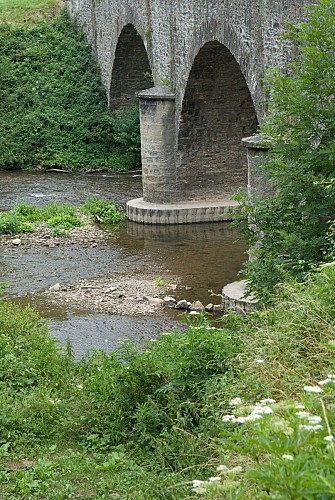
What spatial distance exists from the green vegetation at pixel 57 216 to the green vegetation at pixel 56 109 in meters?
5.74

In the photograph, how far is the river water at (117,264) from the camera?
43.5 ft

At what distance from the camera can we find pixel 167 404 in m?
7.55

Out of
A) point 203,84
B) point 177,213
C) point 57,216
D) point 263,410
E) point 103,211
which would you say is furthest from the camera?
point 103,211

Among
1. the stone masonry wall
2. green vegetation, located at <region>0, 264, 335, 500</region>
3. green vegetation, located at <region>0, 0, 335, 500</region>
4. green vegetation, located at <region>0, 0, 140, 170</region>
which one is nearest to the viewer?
green vegetation, located at <region>0, 0, 335, 500</region>

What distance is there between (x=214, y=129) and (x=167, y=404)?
1380 cm

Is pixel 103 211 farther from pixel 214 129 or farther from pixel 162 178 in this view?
pixel 214 129

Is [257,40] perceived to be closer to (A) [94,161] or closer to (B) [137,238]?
(B) [137,238]

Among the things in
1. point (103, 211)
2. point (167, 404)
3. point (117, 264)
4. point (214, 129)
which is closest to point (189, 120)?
point (214, 129)

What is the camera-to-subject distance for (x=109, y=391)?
810cm

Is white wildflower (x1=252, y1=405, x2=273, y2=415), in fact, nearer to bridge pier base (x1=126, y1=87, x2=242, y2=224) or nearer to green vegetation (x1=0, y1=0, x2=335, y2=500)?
green vegetation (x1=0, y1=0, x2=335, y2=500)

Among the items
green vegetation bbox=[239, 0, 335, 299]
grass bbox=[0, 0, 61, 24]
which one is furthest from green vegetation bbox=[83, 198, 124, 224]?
grass bbox=[0, 0, 61, 24]

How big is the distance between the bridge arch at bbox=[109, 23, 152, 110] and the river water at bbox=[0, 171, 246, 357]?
18.7 ft

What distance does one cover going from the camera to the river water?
13258 millimetres

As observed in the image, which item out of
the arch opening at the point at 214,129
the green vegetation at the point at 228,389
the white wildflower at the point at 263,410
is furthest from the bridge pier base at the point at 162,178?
the white wildflower at the point at 263,410
